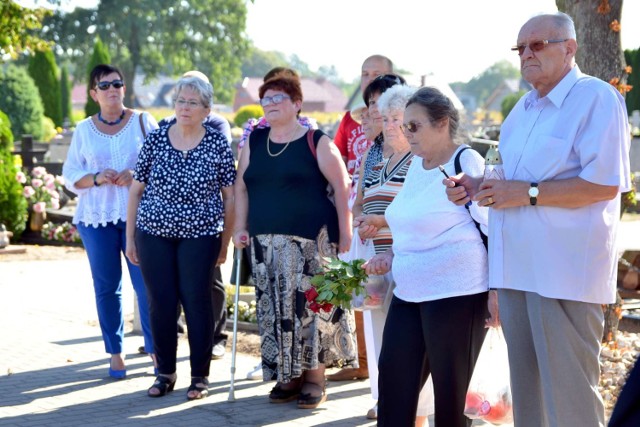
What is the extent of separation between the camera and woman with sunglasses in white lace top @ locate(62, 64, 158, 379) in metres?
7.63

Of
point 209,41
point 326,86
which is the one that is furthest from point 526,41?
point 326,86

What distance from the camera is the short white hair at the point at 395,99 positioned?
19.2 ft

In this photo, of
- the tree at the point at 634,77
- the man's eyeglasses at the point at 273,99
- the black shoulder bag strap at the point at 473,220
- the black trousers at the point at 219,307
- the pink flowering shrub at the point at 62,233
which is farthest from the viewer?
the tree at the point at 634,77

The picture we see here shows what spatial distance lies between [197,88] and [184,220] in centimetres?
87

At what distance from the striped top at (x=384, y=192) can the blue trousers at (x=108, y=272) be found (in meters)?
2.31

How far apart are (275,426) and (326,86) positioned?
135 metres

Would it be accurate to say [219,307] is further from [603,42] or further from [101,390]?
[603,42]

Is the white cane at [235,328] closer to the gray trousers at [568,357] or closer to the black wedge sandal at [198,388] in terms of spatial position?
the black wedge sandal at [198,388]

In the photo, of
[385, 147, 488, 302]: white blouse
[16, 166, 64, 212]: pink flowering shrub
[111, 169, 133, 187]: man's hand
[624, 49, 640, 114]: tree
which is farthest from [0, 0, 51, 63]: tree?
[624, 49, 640, 114]: tree

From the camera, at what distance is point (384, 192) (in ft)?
19.4

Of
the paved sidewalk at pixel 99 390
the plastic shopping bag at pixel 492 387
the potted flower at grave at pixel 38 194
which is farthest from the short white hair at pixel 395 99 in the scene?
the potted flower at grave at pixel 38 194

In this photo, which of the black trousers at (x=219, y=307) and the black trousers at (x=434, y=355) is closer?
the black trousers at (x=434, y=355)

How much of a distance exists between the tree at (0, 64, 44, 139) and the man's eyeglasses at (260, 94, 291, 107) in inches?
1506

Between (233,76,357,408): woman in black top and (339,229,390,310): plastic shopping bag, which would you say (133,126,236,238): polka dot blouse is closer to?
(233,76,357,408): woman in black top
